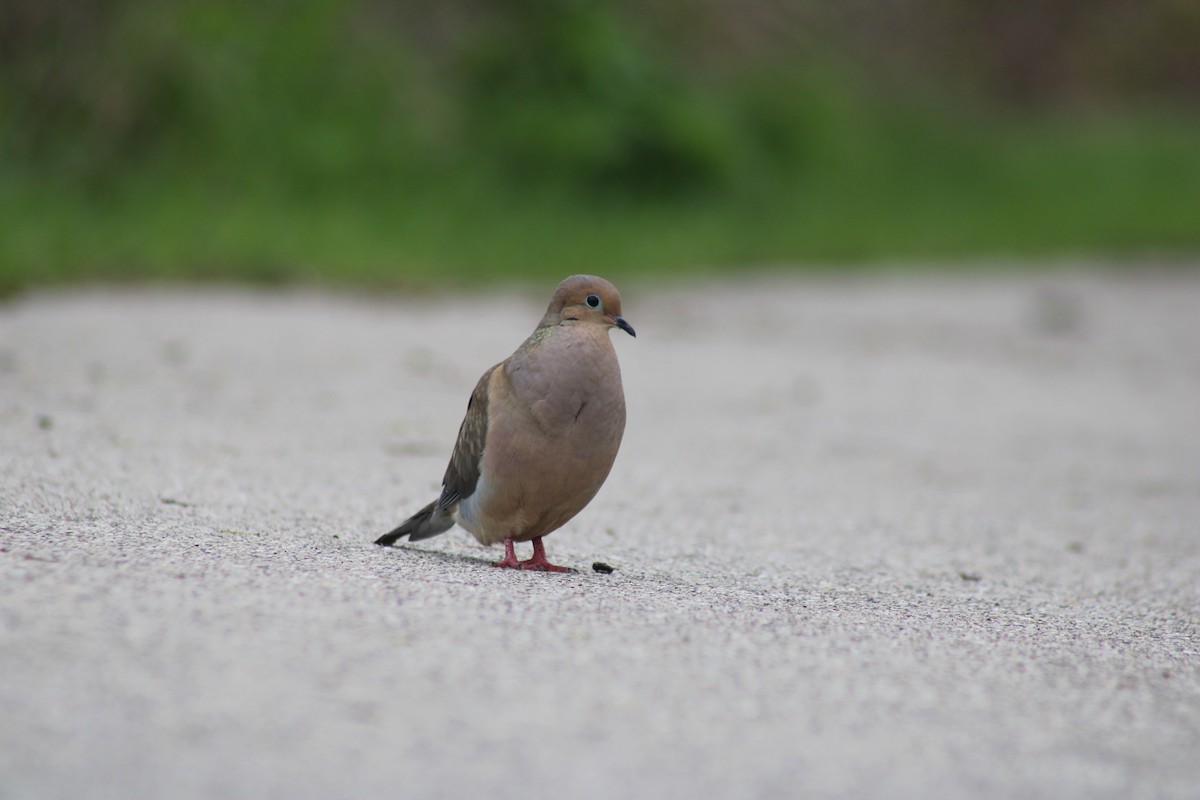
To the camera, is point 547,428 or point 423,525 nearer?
point 547,428

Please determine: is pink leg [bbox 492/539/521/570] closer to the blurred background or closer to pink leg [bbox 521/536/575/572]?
pink leg [bbox 521/536/575/572]

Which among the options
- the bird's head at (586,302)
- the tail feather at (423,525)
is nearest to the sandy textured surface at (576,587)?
the tail feather at (423,525)

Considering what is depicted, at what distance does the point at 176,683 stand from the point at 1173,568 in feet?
10.5

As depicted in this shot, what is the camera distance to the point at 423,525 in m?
3.64

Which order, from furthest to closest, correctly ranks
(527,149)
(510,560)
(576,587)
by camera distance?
(527,149) → (510,560) → (576,587)

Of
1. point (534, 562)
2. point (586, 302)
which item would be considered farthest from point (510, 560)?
point (586, 302)

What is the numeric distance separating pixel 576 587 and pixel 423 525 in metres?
0.60

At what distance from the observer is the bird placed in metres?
3.29

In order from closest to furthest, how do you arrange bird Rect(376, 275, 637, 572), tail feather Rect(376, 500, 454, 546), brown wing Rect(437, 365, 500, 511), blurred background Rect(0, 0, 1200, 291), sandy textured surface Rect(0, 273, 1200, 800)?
sandy textured surface Rect(0, 273, 1200, 800)
bird Rect(376, 275, 637, 572)
brown wing Rect(437, 365, 500, 511)
tail feather Rect(376, 500, 454, 546)
blurred background Rect(0, 0, 1200, 291)

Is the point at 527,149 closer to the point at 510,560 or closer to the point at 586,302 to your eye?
the point at 586,302

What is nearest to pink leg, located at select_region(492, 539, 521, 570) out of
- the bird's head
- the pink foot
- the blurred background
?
the pink foot

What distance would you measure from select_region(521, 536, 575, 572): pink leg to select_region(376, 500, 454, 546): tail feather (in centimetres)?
25

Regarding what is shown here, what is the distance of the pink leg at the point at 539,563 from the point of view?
3486 mm

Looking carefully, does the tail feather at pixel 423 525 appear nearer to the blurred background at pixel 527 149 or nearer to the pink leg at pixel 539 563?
the pink leg at pixel 539 563
